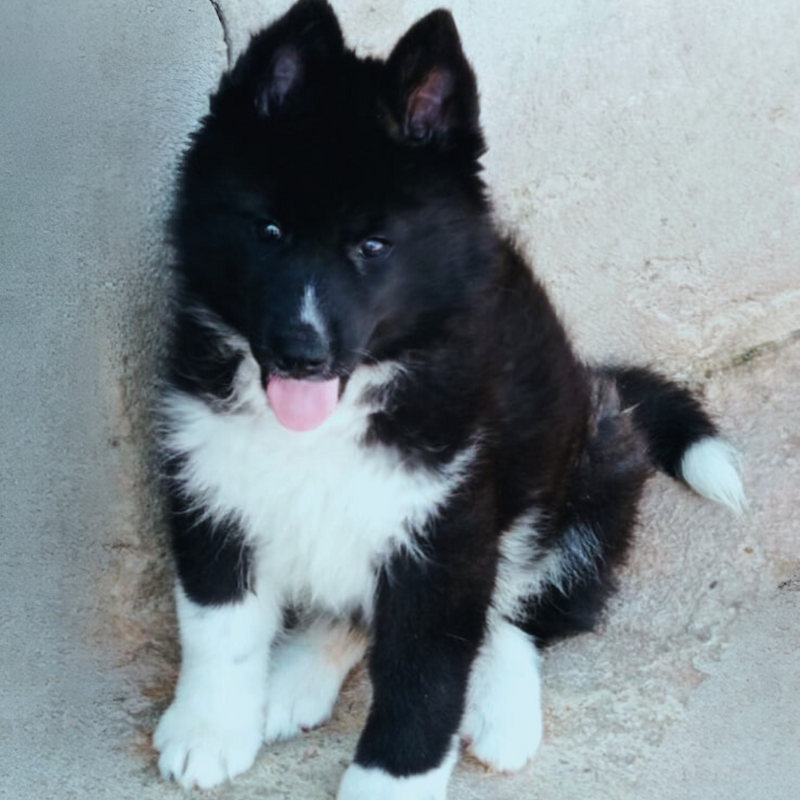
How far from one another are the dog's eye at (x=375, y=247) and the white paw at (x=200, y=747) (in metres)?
1.13

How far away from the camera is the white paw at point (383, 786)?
294 cm

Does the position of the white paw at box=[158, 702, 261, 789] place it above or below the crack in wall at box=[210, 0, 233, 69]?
below

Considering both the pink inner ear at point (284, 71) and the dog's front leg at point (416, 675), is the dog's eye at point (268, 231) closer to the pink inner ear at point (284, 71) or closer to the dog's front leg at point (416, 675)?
the pink inner ear at point (284, 71)

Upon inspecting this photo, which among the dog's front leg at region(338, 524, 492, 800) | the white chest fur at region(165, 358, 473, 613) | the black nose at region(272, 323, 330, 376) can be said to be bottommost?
the dog's front leg at region(338, 524, 492, 800)

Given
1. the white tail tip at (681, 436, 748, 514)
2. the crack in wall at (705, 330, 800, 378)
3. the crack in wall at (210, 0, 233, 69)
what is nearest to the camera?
the crack in wall at (210, 0, 233, 69)

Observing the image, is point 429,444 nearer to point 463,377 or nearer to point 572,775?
point 463,377

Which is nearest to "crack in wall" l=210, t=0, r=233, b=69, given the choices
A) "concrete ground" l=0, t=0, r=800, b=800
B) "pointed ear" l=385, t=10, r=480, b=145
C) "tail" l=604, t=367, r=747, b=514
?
"concrete ground" l=0, t=0, r=800, b=800

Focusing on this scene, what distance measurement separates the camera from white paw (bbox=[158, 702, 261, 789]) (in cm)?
304

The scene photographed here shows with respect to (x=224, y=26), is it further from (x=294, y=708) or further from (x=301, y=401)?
(x=294, y=708)

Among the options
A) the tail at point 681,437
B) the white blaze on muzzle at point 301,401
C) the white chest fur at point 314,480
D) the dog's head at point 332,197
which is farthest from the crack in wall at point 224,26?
the tail at point 681,437

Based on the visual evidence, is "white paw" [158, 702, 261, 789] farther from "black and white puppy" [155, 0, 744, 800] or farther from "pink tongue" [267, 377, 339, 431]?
"pink tongue" [267, 377, 339, 431]

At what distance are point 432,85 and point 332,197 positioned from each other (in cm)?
32

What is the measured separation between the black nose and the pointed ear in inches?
18.5

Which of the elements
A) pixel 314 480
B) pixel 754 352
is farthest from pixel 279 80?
pixel 754 352
